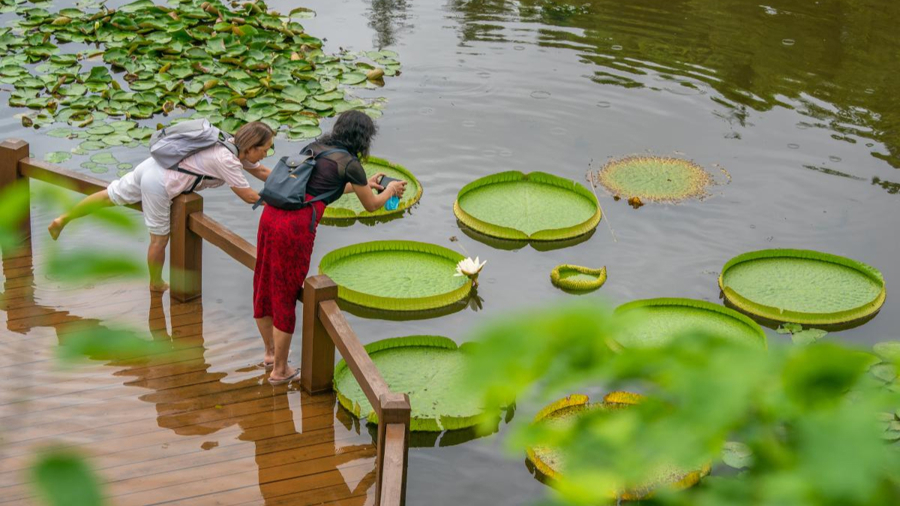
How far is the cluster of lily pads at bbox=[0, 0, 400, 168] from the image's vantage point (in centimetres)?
825

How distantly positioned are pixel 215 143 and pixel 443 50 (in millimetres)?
5667

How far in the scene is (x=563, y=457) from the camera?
4477mm

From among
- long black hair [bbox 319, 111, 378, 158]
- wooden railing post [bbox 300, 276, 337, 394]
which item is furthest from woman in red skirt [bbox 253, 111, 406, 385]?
wooden railing post [bbox 300, 276, 337, 394]

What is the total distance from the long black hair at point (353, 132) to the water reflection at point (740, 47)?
544 cm

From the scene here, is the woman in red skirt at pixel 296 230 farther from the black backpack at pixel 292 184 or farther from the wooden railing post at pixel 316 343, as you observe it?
the wooden railing post at pixel 316 343

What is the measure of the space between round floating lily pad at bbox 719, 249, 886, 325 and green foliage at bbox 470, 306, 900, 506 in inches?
208

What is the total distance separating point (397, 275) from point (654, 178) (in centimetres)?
277

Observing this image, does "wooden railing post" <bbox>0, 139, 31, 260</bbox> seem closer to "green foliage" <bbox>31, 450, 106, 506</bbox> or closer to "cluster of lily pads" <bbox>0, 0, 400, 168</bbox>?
"cluster of lily pads" <bbox>0, 0, 400, 168</bbox>

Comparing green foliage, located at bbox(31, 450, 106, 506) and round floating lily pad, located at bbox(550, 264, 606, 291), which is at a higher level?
green foliage, located at bbox(31, 450, 106, 506)

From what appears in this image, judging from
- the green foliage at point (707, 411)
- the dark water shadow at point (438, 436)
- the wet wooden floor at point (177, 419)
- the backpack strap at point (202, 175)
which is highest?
the green foliage at point (707, 411)

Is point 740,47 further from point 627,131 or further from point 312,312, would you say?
point 312,312

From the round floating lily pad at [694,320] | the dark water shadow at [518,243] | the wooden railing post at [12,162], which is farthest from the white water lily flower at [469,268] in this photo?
the wooden railing post at [12,162]

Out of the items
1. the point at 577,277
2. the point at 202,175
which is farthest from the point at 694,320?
the point at 202,175

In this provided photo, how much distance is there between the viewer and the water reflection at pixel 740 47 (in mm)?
9281
